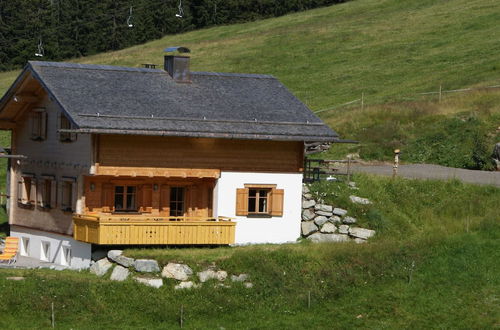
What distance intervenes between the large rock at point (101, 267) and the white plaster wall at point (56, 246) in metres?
1.15

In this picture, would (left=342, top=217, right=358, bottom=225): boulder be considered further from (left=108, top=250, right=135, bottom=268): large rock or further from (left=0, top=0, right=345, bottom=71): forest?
(left=0, top=0, right=345, bottom=71): forest

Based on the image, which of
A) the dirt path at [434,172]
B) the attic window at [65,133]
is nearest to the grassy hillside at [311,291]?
the attic window at [65,133]

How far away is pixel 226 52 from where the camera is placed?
99.5 meters

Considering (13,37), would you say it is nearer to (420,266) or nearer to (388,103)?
(388,103)

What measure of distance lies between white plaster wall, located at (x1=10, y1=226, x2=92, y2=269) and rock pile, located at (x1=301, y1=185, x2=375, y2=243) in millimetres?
8374

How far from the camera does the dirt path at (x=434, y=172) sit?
4945 cm

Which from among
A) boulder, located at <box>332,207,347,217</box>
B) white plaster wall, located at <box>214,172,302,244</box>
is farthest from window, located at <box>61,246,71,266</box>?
boulder, located at <box>332,207,347,217</box>

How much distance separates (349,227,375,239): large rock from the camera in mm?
42250

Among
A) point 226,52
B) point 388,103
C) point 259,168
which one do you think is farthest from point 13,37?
point 259,168

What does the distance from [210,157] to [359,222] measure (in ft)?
20.5

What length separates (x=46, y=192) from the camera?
147ft

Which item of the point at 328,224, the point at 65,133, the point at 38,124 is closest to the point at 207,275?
the point at 328,224

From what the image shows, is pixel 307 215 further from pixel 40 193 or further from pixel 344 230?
pixel 40 193

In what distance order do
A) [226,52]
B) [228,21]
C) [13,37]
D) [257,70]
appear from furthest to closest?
[13,37], [228,21], [226,52], [257,70]
